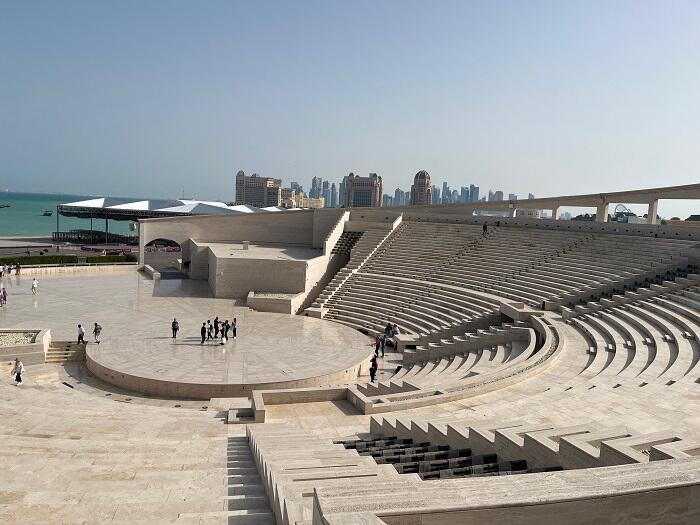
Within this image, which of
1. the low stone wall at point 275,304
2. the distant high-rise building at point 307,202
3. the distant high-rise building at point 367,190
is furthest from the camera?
the distant high-rise building at point 307,202

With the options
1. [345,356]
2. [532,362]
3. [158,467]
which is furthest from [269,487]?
[345,356]

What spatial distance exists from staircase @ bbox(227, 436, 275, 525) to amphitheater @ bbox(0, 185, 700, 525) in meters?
0.05

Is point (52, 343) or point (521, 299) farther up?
point (521, 299)

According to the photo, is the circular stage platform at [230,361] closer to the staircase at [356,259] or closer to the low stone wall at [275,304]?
the low stone wall at [275,304]

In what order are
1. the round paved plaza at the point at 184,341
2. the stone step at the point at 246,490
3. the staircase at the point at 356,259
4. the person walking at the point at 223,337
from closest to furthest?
the stone step at the point at 246,490 → the round paved plaza at the point at 184,341 → the person walking at the point at 223,337 → the staircase at the point at 356,259

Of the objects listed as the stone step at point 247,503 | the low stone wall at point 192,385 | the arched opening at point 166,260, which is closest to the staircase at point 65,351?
the low stone wall at point 192,385

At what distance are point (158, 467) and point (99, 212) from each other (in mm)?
54569

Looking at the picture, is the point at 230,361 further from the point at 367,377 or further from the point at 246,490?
the point at 246,490

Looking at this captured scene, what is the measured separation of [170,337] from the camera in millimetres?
19609

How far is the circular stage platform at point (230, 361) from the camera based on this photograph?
595 inches

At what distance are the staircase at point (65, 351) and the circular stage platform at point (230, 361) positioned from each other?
568 mm

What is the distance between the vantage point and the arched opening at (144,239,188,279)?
35.5 m

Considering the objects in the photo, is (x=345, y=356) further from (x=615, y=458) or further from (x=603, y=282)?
(x=615, y=458)

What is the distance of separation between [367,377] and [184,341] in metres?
7.07
